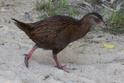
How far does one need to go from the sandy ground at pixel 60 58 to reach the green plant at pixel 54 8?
0.43ft

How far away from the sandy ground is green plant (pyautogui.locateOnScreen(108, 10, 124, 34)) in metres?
0.19

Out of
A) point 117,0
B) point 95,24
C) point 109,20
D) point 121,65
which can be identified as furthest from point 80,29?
point 117,0

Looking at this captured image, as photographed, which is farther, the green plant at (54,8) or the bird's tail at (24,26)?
the green plant at (54,8)

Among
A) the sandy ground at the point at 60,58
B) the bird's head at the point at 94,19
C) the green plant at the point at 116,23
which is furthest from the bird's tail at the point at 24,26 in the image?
the green plant at the point at 116,23

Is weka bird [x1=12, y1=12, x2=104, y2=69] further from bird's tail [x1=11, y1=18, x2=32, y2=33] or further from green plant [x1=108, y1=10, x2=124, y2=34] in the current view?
green plant [x1=108, y1=10, x2=124, y2=34]

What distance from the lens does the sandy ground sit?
536 centimetres

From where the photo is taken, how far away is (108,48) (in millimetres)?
Result: 6527

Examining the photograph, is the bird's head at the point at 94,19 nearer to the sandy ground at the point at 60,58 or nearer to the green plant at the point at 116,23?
the sandy ground at the point at 60,58

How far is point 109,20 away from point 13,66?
228cm

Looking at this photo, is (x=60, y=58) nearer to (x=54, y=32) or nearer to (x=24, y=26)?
(x=54, y=32)

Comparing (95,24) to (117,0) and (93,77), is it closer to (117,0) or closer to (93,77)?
(93,77)

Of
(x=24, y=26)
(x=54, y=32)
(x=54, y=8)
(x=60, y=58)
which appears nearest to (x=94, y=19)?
(x=54, y=32)

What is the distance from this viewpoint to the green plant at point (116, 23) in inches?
285

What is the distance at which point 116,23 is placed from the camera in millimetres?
7324
